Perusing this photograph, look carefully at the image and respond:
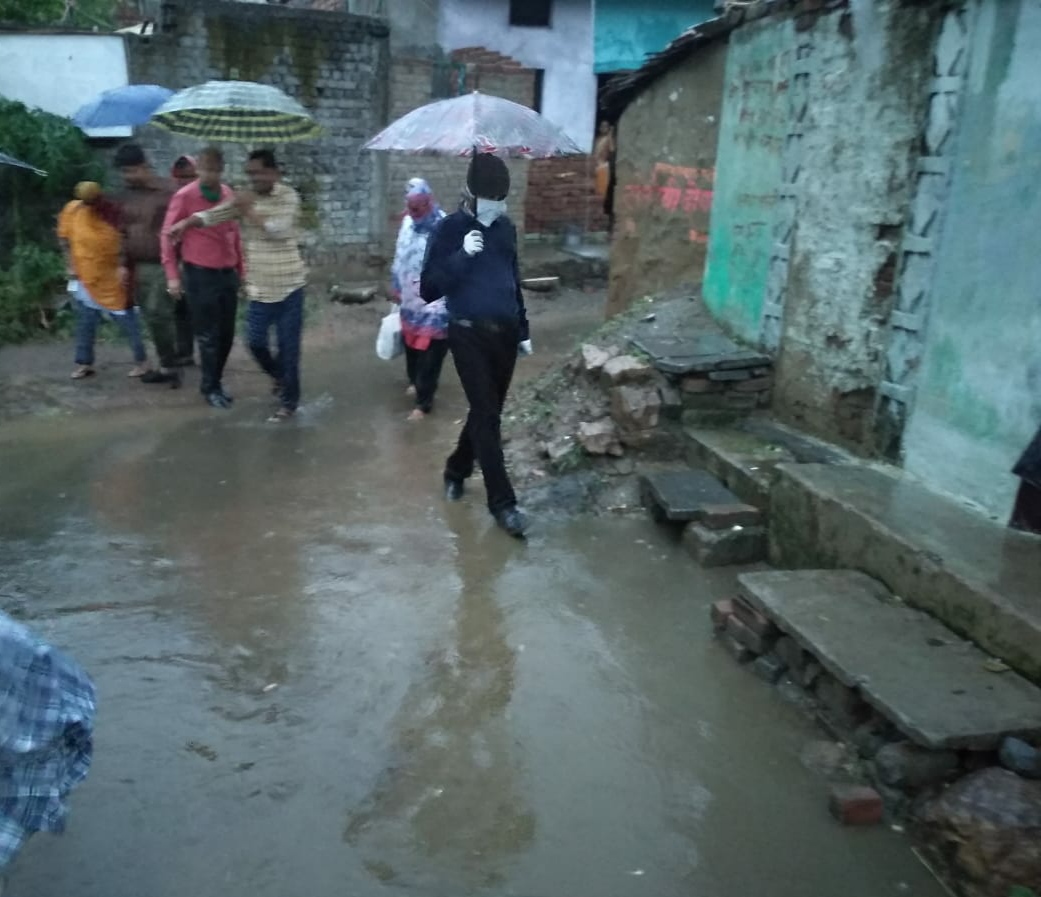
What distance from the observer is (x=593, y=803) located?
301 cm

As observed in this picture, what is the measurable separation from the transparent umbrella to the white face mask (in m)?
0.78

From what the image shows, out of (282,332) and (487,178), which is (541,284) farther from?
(487,178)

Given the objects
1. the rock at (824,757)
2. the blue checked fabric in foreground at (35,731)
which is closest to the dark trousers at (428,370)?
the rock at (824,757)

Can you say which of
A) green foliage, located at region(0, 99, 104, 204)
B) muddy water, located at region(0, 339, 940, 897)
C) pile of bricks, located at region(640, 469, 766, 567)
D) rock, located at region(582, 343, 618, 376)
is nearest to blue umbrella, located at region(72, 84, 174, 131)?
green foliage, located at region(0, 99, 104, 204)

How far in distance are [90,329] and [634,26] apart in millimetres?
10721

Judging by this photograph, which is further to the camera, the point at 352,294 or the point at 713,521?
the point at 352,294

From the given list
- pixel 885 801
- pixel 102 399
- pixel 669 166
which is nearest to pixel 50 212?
pixel 102 399

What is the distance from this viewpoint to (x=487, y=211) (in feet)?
15.9

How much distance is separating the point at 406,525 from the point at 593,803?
2384mm

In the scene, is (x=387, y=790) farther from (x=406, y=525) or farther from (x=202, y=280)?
(x=202, y=280)

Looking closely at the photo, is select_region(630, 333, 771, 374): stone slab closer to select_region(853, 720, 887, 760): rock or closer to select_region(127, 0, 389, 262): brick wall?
select_region(853, 720, 887, 760): rock

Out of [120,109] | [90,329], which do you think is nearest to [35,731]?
[90,329]

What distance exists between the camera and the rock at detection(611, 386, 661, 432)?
559 cm

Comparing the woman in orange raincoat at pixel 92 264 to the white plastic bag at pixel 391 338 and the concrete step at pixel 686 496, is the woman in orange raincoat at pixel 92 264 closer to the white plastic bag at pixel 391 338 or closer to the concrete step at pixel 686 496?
the white plastic bag at pixel 391 338
